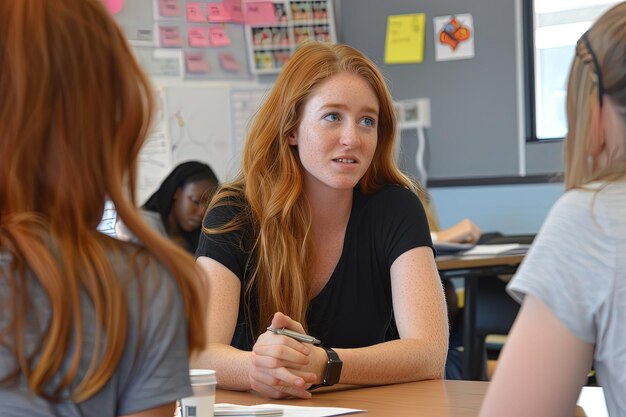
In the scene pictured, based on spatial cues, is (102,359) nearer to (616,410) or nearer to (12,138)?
(12,138)

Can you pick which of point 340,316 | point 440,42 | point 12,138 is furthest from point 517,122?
point 12,138

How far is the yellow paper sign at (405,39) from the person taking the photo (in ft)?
17.4

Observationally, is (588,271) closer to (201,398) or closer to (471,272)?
(201,398)

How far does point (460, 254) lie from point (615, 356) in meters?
2.74

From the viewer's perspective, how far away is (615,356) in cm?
110

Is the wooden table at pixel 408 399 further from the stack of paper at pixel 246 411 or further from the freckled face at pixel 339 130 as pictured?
the freckled face at pixel 339 130

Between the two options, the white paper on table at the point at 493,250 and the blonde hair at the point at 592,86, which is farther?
the white paper on table at the point at 493,250

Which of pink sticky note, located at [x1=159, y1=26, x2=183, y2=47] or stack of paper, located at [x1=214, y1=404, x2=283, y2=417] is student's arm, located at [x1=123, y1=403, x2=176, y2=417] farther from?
pink sticky note, located at [x1=159, y1=26, x2=183, y2=47]

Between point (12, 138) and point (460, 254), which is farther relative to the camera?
point (460, 254)

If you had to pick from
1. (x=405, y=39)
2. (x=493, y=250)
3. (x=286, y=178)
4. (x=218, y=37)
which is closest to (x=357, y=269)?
(x=286, y=178)

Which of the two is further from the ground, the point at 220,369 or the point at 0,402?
the point at 0,402

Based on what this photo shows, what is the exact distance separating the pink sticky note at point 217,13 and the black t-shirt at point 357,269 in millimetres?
3107

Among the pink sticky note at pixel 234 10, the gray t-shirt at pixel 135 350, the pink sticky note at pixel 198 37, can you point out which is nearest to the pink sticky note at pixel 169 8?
the pink sticky note at pixel 198 37

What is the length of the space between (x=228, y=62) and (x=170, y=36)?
13.7 inches
